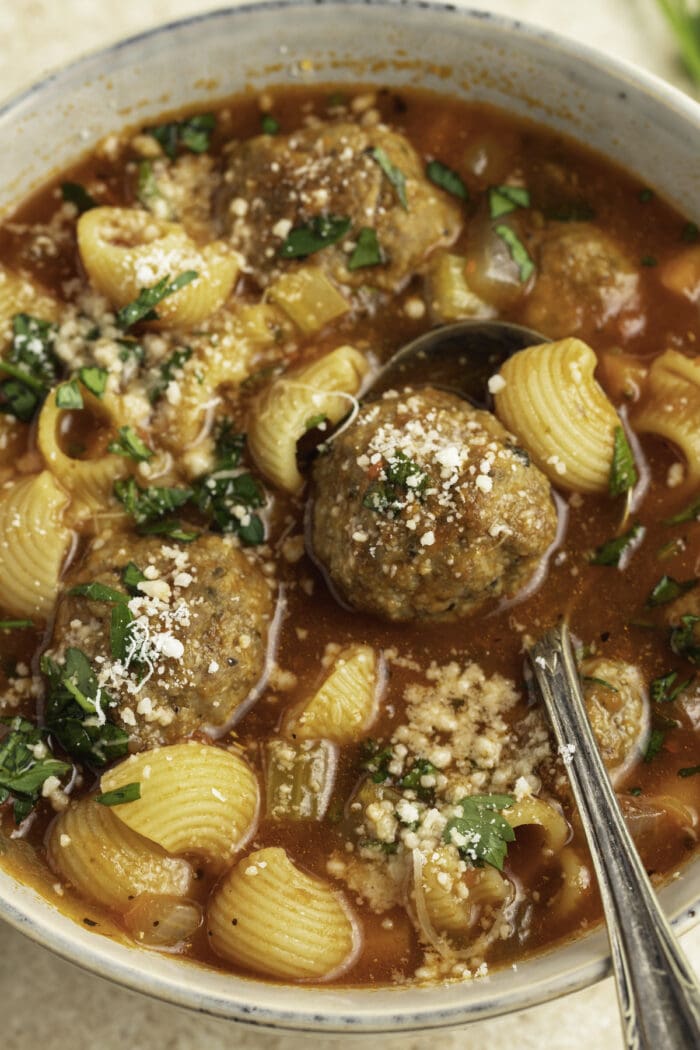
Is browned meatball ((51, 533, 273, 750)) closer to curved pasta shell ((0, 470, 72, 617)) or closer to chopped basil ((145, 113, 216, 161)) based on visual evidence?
curved pasta shell ((0, 470, 72, 617))

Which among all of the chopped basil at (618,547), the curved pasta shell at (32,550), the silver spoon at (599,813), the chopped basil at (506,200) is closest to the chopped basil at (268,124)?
the chopped basil at (506,200)

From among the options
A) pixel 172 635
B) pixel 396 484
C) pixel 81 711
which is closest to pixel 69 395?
pixel 172 635

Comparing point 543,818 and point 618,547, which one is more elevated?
point 618,547

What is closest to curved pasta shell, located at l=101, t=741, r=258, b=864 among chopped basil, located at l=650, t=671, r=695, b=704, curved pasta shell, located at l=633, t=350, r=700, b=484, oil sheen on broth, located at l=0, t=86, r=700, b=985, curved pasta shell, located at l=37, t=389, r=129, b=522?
oil sheen on broth, located at l=0, t=86, r=700, b=985

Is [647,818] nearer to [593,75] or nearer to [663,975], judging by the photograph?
[663,975]

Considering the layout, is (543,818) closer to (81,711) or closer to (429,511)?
(429,511)

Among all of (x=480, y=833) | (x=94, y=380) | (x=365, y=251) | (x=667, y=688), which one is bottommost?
(x=480, y=833)
